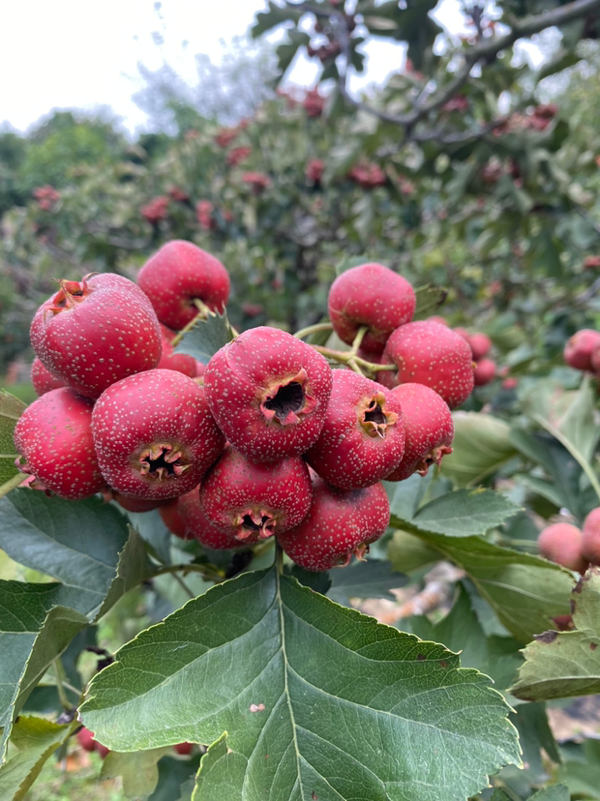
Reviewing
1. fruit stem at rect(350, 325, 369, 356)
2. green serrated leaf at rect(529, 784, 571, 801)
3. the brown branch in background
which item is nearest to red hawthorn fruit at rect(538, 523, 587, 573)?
green serrated leaf at rect(529, 784, 571, 801)

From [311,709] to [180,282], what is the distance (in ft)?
2.42

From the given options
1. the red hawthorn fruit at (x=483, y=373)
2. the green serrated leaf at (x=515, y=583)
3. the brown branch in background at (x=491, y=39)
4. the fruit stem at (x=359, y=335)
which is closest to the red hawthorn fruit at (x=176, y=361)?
the fruit stem at (x=359, y=335)

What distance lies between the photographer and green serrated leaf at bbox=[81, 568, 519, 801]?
666 millimetres

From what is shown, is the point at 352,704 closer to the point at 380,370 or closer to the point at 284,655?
the point at 284,655

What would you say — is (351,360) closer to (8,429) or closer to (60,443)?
(60,443)

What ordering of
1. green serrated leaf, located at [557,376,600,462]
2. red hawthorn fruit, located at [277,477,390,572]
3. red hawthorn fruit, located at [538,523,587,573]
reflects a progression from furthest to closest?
1. green serrated leaf, located at [557,376,600,462]
2. red hawthorn fruit, located at [538,523,587,573]
3. red hawthorn fruit, located at [277,477,390,572]

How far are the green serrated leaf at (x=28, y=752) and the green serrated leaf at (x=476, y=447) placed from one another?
1.25 meters

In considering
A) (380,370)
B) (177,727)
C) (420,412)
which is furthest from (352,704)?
(380,370)

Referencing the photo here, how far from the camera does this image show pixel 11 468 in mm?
874

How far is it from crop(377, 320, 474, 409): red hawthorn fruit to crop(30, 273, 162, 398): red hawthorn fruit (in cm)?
41

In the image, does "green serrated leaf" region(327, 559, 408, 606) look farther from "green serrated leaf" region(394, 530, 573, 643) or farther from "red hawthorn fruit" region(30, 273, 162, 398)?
"red hawthorn fruit" region(30, 273, 162, 398)

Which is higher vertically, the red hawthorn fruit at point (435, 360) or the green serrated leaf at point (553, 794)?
the red hawthorn fruit at point (435, 360)

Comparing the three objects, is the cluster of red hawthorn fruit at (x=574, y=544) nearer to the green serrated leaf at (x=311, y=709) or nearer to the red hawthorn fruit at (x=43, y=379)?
the green serrated leaf at (x=311, y=709)

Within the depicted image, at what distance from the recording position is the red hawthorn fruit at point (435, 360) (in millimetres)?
881
